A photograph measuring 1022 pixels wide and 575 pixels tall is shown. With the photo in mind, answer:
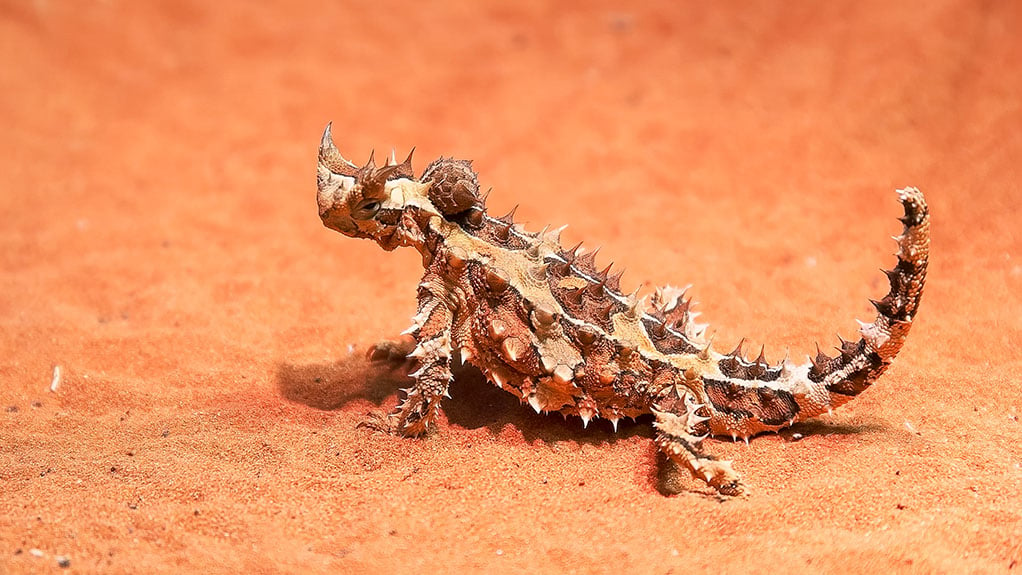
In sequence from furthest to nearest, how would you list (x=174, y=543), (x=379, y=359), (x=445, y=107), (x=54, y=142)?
(x=445, y=107)
(x=54, y=142)
(x=379, y=359)
(x=174, y=543)

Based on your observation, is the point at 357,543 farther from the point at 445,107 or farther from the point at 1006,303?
the point at 445,107

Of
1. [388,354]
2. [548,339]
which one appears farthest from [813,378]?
[388,354]

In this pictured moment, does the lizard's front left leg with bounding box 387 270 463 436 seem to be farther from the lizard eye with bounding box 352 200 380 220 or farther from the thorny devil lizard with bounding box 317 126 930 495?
the lizard eye with bounding box 352 200 380 220

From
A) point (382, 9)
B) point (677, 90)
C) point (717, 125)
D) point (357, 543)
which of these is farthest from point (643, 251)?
point (382, 9)

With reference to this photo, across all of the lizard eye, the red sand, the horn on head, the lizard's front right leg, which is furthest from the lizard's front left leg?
the horn on head

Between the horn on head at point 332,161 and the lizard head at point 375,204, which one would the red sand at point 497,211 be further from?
the horn on head at point 332,161

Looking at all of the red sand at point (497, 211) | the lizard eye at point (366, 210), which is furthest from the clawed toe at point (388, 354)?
the lizard eye at point (366, 210)
